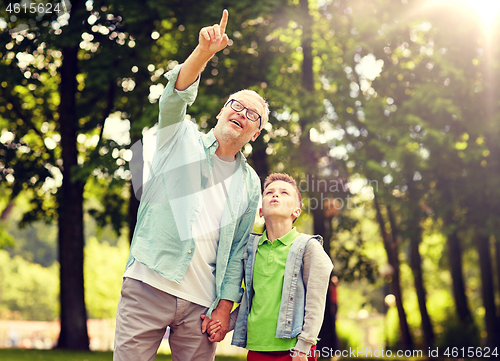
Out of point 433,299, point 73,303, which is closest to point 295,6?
point 73,303

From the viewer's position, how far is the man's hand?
3.03 m

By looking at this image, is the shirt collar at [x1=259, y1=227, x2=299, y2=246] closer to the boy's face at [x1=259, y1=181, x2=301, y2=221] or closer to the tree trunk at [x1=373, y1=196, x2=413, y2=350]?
the boy's face at [x1=259, y1=181, x2=301, y2=221]

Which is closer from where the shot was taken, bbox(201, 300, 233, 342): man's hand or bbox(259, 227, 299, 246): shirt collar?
bbox(201, 300, 233, 342): man's hand

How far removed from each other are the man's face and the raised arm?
510mm

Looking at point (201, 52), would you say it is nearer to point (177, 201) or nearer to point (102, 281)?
point (177, 201)

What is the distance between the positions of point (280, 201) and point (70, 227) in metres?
9.18

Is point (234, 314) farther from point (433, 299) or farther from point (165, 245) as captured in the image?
point (433, 299)

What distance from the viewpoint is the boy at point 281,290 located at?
3.11 meters

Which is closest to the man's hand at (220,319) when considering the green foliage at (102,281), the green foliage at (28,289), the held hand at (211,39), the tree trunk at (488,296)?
the held hand at (211,39)

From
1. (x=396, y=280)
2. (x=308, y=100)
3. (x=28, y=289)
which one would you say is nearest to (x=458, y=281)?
(x=396, y=280)

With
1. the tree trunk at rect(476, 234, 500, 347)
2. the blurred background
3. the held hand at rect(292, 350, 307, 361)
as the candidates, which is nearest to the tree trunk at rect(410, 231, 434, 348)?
the tree trunk at rect(476, 234, 500, 347)

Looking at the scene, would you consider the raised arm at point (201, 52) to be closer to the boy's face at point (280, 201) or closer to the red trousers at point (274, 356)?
the boy's face at point (280, 201)

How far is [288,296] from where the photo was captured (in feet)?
10.4

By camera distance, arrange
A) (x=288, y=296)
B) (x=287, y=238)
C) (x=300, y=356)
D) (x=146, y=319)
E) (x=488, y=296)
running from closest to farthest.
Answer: (x=146, y=319)
(x=300, y=356)
(x=288, y=296)
(x=287, y=238)
(x=488, y=296)
